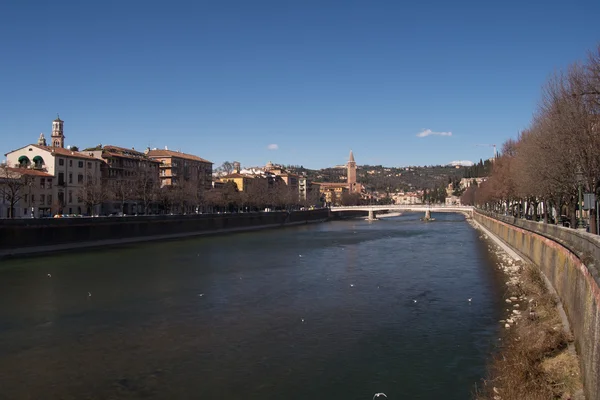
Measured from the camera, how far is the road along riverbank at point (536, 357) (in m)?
11.3

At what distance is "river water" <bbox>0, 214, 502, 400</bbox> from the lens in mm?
13070

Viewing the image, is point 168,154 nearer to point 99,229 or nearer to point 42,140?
point 42,140

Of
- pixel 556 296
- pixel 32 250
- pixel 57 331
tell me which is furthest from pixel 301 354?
pixel 32 250

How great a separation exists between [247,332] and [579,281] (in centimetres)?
977

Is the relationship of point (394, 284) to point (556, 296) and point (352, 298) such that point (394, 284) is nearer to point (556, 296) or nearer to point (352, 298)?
point (352, 298)

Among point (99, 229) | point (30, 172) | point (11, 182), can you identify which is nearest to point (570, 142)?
point (99, 229)

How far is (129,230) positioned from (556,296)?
156ft

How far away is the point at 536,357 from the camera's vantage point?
13164 millimetres

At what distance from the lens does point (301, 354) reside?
15344 millimetres

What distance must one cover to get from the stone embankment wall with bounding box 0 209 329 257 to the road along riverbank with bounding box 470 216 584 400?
37.5 metres

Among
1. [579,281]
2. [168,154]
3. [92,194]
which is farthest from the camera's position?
[168,154]

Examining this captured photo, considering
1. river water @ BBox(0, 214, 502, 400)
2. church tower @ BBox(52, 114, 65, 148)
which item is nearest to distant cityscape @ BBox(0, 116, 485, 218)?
church tower @ BBox(52, 114, 65, 148)

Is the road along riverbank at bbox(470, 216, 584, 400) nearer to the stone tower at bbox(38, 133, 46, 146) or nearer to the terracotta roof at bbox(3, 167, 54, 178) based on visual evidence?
the terracotta roof at bbox(3, 167, 54, 178)

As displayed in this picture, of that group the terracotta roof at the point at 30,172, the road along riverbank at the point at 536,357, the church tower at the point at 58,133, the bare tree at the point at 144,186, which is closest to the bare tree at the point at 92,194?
the terracotta roof at the point at 30,172
